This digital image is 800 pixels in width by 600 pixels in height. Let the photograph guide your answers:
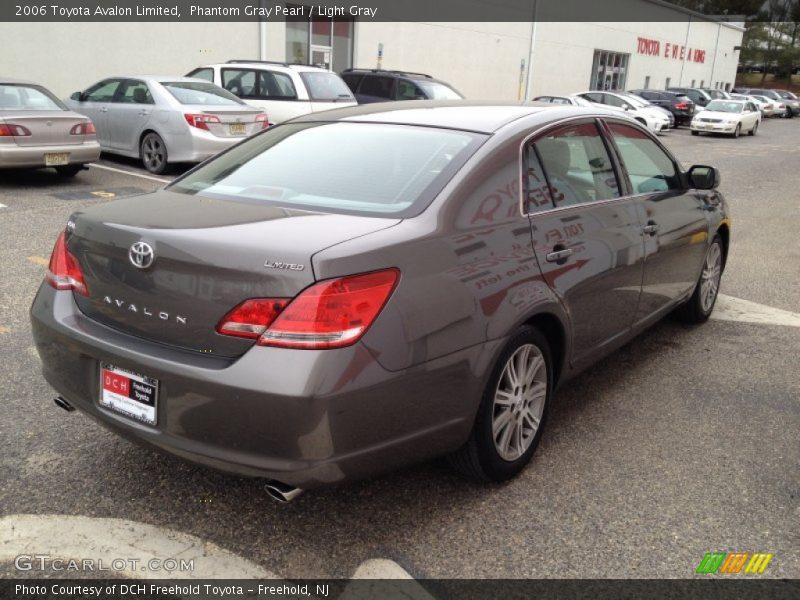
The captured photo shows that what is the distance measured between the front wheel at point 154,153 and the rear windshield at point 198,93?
2.26 ft

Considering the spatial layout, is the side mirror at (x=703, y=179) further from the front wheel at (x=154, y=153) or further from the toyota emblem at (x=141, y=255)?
the front wheel at (x=154, y=153)

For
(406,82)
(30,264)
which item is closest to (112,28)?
(406,82)

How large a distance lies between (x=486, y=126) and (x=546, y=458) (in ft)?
4.96

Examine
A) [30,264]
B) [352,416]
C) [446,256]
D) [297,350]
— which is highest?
[446,256]

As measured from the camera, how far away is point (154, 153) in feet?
36.6

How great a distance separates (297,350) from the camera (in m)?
2.36

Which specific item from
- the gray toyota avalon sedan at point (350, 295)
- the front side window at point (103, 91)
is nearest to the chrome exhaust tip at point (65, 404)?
the gray toyota avalon sedan at point (350, 295)

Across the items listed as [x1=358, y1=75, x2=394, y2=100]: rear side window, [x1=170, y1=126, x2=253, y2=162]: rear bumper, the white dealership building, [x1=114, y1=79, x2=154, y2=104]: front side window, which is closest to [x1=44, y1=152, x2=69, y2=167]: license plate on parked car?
[x1=170, y1=126, x2=253, y2=162]: rear bumper

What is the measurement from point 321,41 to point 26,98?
1520 centimetres

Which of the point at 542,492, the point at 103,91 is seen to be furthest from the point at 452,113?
the point at 103,91

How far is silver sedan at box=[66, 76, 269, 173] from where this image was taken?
10.6 m

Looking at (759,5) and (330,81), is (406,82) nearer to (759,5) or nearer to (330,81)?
(330,81)

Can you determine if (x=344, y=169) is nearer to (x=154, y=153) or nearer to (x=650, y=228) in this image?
(x=650, y=228)

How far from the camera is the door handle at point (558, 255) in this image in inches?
126
